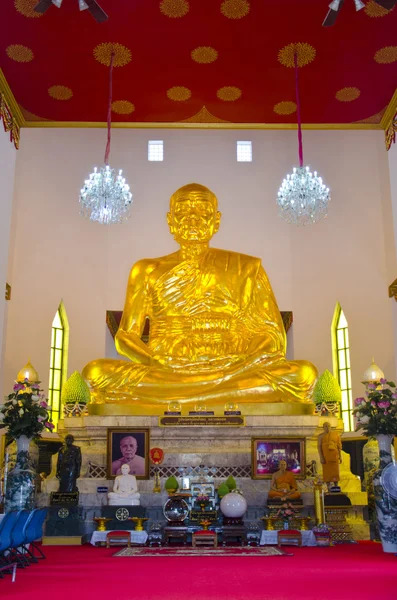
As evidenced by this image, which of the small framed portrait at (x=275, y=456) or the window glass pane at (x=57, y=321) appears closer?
the small framed portrait at (x=275, y=456)

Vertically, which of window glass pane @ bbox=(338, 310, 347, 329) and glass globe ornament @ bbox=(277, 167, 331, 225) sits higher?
glass globe ornament @ bbox=(277, 167, 331, 225)

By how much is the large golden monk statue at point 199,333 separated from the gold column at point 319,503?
1.28 metres

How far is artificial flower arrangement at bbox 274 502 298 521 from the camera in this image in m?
5.68

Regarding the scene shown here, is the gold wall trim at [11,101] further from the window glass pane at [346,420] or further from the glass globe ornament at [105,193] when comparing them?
the window glass pane at [346,420]

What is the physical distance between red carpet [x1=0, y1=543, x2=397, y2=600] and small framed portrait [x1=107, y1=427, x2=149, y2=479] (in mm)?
1393

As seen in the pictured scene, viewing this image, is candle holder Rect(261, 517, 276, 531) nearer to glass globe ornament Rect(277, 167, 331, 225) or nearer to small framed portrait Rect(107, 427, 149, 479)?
small framed portrait Rect(107, 427, 149, 479)

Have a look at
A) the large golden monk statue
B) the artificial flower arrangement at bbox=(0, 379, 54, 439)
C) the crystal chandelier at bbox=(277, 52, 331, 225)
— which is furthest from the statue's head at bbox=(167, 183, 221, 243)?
the artificial flower arrangement at bbox=(0, 379, 54, 439)

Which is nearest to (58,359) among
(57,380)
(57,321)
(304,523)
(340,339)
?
(57,380)

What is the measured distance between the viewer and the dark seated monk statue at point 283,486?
19.4 feet

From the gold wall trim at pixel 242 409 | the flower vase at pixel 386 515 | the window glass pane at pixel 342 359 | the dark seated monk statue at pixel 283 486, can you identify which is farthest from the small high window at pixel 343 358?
the flower vase at pixel 386 515

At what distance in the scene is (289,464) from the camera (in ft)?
20.8

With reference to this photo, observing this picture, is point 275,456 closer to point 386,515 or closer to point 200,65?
point 386,515

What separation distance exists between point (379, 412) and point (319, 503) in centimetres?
89

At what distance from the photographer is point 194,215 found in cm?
835
